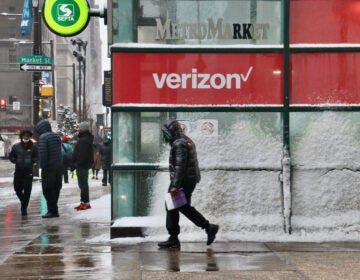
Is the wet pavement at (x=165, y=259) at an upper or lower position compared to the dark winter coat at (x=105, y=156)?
lower

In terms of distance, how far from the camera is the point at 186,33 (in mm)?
9703

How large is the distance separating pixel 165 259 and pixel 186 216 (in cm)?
96

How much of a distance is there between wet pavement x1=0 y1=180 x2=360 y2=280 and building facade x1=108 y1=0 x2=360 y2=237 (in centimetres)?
63

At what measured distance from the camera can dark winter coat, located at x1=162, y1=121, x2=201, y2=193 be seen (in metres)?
8.66

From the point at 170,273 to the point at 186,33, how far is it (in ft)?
12.7

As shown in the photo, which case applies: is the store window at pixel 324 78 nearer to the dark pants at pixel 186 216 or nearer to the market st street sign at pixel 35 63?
the dark pants at pixel 186 216

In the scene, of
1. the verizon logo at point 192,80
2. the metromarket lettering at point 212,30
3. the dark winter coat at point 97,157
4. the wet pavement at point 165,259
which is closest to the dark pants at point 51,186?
the wet pavement at point 165,259

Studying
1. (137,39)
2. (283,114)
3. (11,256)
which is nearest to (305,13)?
(283,114)

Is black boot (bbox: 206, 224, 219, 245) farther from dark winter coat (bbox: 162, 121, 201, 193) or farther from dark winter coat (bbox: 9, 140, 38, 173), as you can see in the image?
dark winter coat (bbox: 9, 140, 38, 173)

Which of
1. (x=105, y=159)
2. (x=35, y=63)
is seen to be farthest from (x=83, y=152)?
(x=105, y=159)

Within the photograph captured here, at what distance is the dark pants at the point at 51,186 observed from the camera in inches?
506

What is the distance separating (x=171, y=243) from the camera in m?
8.84

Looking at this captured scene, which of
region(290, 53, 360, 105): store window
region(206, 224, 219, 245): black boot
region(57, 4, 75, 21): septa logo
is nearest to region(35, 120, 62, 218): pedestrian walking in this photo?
region(57, 4, 75, 21): septa logo

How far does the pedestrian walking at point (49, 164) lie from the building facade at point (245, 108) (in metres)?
3.62
